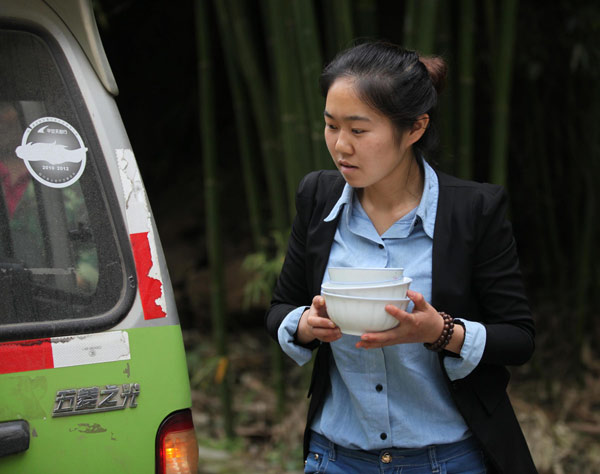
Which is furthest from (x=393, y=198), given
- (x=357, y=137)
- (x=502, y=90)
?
(x=502, y=90)

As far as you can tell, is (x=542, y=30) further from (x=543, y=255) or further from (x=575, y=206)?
(x=543, y=255)

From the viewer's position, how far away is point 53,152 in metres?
1.57

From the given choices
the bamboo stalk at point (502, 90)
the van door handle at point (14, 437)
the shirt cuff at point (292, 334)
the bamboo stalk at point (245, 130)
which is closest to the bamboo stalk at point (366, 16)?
the bamboo stalk at point (502, 90)

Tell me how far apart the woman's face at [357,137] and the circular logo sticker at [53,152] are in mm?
570

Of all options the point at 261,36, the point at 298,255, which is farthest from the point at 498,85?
the point at 261,36

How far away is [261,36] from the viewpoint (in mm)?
4785

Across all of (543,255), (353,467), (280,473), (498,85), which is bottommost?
(280,473)

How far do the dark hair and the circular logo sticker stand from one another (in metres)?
0.57

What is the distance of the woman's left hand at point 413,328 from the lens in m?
1.29

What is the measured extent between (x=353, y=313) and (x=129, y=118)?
478 cm

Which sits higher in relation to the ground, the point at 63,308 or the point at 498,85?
the point at 498,85

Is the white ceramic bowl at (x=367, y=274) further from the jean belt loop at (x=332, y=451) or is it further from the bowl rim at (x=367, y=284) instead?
the jean belt loop at (x=332, y=451)

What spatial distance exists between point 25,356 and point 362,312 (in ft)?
2.31

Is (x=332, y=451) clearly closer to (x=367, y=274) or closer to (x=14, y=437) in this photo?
(x=367, y=274)
